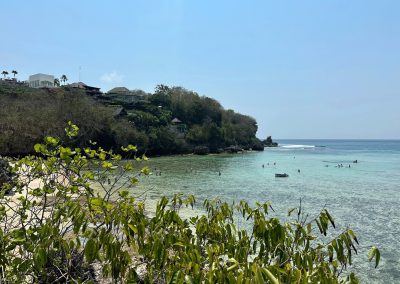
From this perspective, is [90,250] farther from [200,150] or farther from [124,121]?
[200,150]

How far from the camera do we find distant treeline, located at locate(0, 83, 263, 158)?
137 ft

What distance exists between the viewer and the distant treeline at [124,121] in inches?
1644

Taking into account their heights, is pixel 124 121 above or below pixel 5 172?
above

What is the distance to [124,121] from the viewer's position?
58.0 meters

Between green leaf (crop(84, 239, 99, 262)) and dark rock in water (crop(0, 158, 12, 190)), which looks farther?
dark rock in water (crop(0, 158, 12, 190))

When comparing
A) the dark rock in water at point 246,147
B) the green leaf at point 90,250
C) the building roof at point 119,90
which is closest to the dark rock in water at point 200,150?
the dark rock in water at point 246,147

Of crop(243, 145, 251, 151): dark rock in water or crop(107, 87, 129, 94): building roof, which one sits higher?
crop(107, 87, 129, 94): building roof

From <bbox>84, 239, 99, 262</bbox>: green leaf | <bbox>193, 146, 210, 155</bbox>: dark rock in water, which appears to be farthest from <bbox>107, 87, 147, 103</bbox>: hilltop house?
<bbox>84, 239, 99, 262</bbox>: green leaf

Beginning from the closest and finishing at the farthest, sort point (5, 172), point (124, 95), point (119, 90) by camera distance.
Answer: point (5, 172)
point (124, 95)
point (119, 90)

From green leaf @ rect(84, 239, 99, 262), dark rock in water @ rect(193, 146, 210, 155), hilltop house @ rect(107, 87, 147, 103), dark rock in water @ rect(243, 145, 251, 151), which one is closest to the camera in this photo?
green leaf @ rect(84, 239, 99, 262)

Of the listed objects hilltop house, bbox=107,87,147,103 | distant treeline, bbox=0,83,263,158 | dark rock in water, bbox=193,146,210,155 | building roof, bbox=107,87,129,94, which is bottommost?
dark rock in water, bbox=193,146,210,155

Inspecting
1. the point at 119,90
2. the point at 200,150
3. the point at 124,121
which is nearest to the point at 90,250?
the point at 124,121

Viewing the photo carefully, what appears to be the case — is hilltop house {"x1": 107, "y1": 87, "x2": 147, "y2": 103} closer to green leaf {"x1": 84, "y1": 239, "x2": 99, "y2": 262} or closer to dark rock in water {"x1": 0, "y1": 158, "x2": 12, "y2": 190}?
dark rock in water {"x1": 0, "y1": 158, "x2": 12, "y2": 190}

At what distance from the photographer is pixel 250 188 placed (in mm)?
25094
